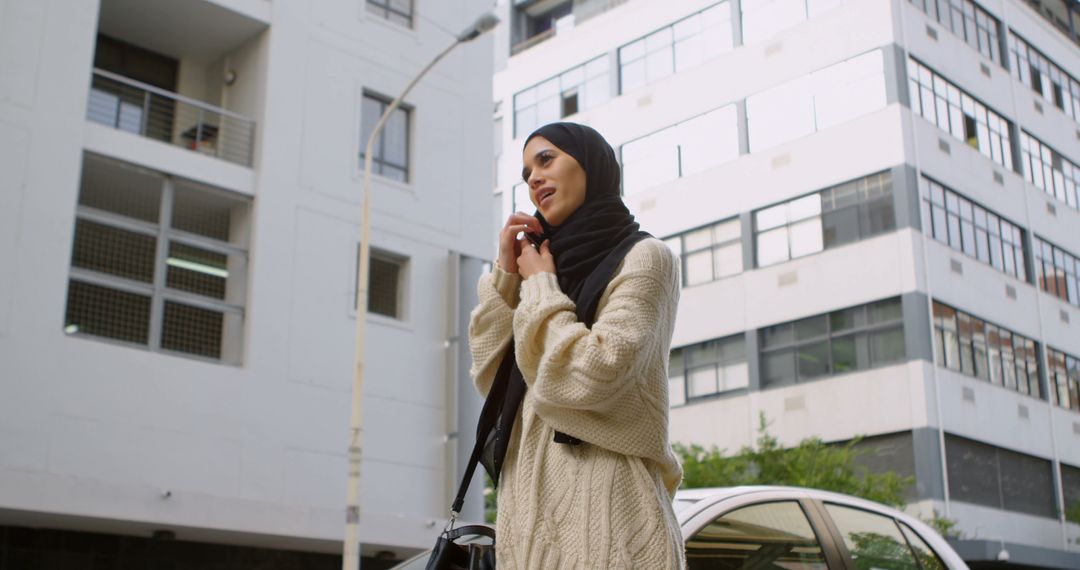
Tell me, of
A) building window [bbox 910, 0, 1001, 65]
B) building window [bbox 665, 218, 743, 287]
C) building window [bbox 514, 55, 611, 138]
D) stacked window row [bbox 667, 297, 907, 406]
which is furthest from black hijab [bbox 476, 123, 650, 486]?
building window [bbox 514, 55, 611, 138]

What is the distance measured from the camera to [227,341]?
64.0ft

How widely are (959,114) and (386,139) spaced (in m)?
19.6

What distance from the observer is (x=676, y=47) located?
38.4 meters

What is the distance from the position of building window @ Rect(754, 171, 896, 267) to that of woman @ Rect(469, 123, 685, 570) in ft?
99.6

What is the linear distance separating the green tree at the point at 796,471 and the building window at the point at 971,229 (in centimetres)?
667

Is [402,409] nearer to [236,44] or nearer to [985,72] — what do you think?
[236,44]

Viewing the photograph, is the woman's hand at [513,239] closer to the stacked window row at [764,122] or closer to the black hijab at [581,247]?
the black hijab at [581,247]

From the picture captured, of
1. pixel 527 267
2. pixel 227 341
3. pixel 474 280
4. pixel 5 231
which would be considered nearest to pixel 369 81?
pixel 474 280

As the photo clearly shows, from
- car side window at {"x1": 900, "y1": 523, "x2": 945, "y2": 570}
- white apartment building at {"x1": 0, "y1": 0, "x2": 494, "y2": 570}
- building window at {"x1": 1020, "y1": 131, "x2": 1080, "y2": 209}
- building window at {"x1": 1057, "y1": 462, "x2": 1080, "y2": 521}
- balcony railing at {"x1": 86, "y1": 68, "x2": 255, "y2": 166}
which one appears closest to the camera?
car side window at {"x1": 900, "y1": 523, "x2": 945, "y2": 570}

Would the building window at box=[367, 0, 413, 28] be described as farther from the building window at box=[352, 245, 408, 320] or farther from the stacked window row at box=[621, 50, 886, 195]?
the stacked window row at box=[621, 50, 886, 195]

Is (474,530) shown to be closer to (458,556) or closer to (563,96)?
(458,556)

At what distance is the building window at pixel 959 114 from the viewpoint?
3359cm

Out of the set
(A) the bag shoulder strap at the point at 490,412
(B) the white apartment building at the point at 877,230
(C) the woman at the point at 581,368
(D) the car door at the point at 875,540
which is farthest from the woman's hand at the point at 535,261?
(B) the white apartment building at the point at 877,230

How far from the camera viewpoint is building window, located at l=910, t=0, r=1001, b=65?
35.4 metres
